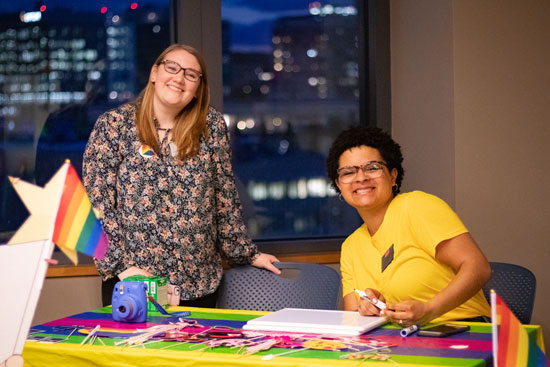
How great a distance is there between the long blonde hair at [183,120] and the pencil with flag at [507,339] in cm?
188

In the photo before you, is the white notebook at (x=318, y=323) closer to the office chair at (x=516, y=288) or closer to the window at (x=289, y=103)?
the office chair at (x=516, y=288)

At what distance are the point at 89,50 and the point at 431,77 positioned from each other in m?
1.80

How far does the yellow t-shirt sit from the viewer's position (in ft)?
7.71

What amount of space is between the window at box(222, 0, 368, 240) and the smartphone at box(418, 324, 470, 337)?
78.3 inches

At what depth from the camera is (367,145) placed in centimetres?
258

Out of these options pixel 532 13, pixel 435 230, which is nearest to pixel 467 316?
pixel 435 230

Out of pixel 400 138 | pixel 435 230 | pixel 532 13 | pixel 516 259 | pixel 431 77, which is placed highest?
pixel 532 13

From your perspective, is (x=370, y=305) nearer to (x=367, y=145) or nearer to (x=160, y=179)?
(x=367, y=145)

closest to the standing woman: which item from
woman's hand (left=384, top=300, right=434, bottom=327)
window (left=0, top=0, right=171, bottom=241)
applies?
window (left=0, top=0, right=171, bottom=241)

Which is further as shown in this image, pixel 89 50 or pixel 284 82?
pixel 284 82

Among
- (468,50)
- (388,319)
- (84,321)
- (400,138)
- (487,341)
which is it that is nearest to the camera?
(487,341)

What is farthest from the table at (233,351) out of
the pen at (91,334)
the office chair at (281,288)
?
the office chair at (281,288)

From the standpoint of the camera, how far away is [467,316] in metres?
2.34

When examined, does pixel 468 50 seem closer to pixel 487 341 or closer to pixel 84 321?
pixel 487 341
